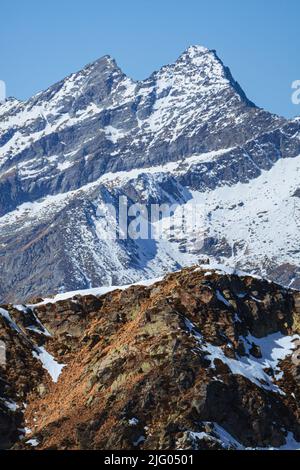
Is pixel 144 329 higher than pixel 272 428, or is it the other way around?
pixel 144 329

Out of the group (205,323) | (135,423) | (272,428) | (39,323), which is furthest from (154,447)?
(39,323)

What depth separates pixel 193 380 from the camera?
132750 mm

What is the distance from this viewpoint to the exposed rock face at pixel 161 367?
127 m

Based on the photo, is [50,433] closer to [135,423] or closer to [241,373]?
[135,423]

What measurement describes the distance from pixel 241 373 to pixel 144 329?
12.3m

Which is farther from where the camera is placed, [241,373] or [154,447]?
[241,373]

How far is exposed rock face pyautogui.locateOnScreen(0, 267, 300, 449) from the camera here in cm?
12719

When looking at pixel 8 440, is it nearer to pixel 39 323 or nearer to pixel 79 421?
pixel 79 421

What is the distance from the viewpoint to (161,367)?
134875mm

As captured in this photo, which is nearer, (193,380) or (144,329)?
(193,380)
